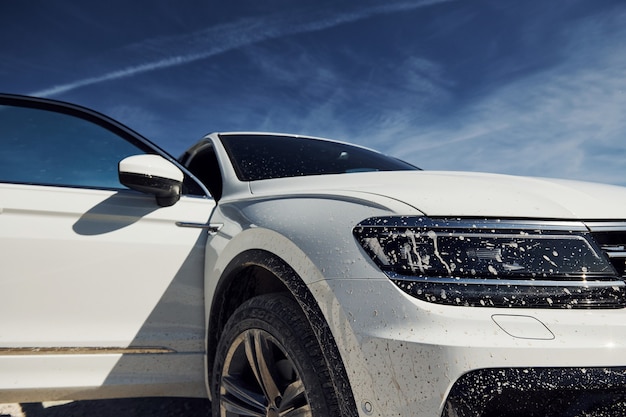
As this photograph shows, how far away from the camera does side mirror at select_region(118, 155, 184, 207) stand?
1.75 metres

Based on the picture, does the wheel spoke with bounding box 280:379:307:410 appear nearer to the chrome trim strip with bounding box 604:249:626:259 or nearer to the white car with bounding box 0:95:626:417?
the white car with bounding box 0:95:626:417

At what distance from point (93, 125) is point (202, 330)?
47.9 inches

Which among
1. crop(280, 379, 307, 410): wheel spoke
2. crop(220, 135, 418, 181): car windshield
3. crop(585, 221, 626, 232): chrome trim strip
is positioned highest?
crop(220, 135, 418, 181): car windshield

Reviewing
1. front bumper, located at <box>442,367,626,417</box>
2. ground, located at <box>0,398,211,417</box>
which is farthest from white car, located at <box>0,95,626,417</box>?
ground, located at <box>0,398,211,417</box>

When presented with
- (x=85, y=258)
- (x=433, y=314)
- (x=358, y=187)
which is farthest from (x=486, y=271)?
(x=85, y=258)

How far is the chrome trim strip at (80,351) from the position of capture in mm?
1788

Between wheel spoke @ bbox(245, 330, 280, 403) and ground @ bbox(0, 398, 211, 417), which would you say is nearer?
wheel spoke @ bbox(245, 330, 280, 403)

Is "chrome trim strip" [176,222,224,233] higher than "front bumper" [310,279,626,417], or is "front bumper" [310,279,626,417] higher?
"chrome trim strip" [176,222,224,233]

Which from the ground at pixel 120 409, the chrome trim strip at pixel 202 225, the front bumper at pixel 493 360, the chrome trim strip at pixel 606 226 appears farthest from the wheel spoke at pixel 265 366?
the ground at pixel 120 409

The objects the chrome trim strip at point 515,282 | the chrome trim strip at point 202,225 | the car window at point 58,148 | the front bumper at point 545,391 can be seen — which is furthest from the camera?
the car window at point 58,148

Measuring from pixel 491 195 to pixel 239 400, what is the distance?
114 centimetres

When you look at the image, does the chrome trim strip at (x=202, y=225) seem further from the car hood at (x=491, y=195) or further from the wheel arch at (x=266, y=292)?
the car hood at (x=491, y=195)

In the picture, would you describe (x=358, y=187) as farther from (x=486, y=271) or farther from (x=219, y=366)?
(x=219, y=366)

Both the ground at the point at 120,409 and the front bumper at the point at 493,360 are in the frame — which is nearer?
the front bumper at the point at 493,360
